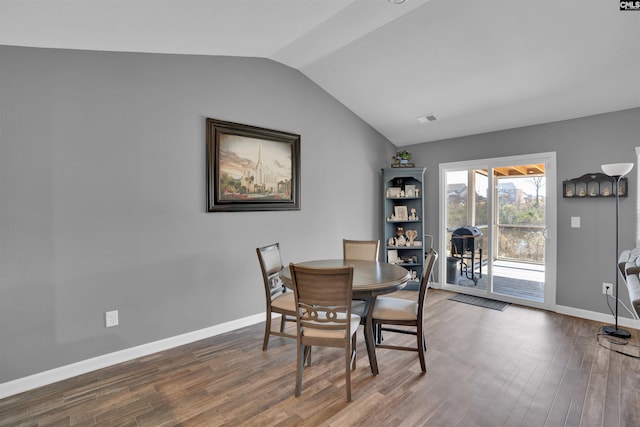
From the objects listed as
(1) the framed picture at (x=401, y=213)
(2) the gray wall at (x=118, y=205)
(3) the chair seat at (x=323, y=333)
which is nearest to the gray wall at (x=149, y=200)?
(2) the gray wall at (x=118, y=205)

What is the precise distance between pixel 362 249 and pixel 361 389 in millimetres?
1572

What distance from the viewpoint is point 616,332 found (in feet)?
10.5

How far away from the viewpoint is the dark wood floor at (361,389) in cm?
197

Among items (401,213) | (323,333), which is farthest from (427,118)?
(323,333)

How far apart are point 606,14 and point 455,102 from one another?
161 cm

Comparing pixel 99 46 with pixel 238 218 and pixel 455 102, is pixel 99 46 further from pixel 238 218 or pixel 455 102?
pixel 455 102

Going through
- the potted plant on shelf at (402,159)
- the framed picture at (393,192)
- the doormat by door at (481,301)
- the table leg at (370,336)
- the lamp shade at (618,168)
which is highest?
the potted plant on shelf at (402,159)

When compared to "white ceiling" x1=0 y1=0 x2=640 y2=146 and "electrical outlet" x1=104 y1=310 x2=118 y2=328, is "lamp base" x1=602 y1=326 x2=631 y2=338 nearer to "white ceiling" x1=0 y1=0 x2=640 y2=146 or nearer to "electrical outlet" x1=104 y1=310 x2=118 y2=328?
"white ceiling" x1=0 y1=0 x2=640 y2=146

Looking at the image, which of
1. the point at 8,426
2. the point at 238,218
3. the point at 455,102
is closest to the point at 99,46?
the point at 238,218

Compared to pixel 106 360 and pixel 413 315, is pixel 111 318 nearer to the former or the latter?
pixel 106 360

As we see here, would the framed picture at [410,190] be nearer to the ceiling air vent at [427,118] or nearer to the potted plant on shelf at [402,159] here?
the potted plant on shelf at [402,159]

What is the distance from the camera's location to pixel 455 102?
12.9 feet

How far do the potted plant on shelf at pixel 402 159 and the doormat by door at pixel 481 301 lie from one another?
219 centimetres

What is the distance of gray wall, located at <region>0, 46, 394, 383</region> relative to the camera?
228 cm
